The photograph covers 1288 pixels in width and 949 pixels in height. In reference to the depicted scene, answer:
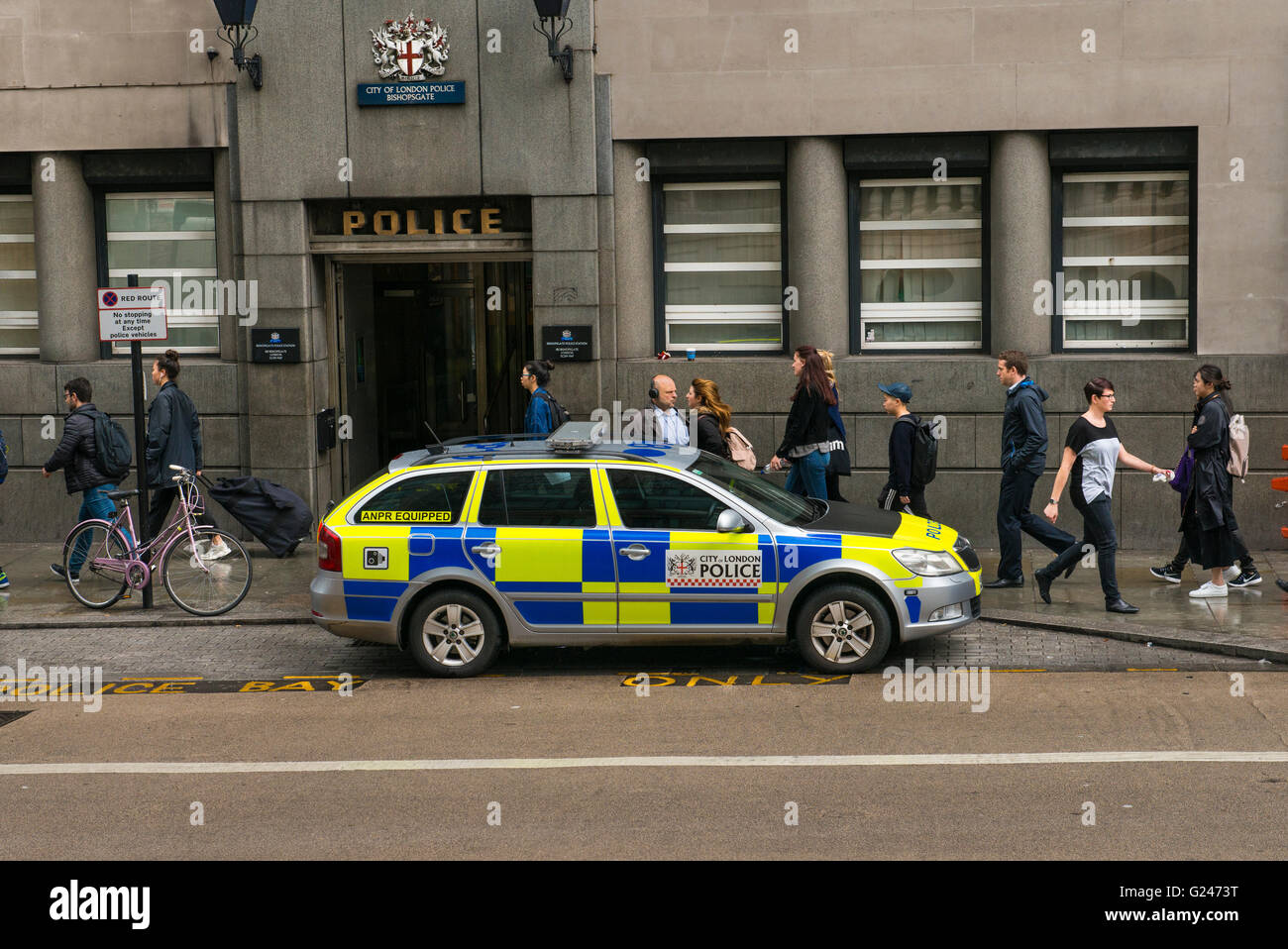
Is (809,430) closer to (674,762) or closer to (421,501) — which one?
(421,501)

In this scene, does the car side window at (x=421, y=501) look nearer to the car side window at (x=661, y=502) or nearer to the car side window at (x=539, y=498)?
the car side window at (x=539, y=498)

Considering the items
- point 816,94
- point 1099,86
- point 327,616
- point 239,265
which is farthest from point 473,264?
point 327,616

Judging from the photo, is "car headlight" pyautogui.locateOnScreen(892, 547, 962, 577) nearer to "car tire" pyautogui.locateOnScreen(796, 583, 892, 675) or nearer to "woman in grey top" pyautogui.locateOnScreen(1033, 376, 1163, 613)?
"car tire" pyautogui.locateOnScreen(796, 583, 892, 675)

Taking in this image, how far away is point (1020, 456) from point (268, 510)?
684cm

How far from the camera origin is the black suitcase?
14.3 meters

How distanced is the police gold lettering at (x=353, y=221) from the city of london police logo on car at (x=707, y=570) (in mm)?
7500

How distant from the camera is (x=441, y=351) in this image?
745 inches

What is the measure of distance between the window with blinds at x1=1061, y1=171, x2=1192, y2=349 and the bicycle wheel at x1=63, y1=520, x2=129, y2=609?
926 centimetres

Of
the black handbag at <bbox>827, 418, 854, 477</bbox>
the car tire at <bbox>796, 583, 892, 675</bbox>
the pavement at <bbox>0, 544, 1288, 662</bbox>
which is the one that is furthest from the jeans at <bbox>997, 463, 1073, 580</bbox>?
the car tire at <bbox>796, 583, 892, 675</bbox>

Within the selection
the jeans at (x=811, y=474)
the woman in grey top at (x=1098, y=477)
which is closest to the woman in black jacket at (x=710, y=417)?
the jeans at (x=811, y=474)

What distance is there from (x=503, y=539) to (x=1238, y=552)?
6.04 m

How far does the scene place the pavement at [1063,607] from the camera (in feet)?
36.0

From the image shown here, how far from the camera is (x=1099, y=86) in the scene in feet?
48.6

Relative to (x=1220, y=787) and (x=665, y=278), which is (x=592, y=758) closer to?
(x=1220, y=787)
